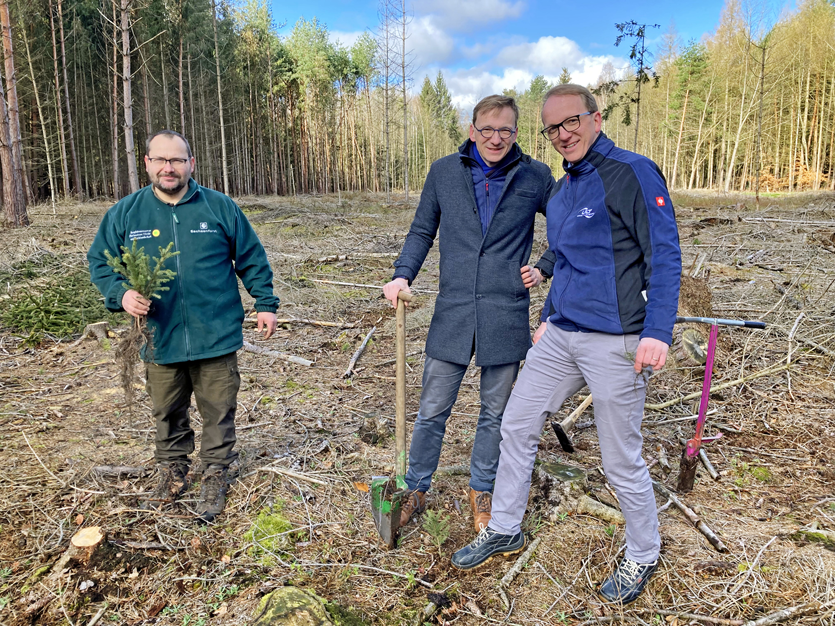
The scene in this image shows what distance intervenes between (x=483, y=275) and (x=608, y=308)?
737 millimetres

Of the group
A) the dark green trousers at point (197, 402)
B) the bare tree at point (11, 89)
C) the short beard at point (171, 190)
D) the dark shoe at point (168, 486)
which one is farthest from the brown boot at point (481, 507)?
the bare tree at point (11, 89)

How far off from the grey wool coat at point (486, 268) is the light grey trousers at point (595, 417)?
25 cm

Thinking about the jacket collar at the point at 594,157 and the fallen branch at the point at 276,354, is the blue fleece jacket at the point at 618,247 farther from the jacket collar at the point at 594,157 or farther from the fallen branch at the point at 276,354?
the fallen branch at the point at 276,354

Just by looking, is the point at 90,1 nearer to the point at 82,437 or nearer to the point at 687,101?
the point at 82,437

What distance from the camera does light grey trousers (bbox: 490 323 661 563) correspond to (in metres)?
2.14

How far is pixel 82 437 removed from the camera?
3.90 m

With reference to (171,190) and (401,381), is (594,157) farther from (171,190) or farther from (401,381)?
(171,190)

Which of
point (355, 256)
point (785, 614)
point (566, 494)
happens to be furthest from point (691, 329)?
point (355, 256)

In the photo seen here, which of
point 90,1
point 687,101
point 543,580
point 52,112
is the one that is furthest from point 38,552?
point 687,101

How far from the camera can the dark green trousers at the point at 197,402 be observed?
2.88 m

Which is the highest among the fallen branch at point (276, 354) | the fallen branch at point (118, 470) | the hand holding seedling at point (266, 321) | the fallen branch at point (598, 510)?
the hand holding seedling at point (266, 321)

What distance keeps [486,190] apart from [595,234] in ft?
2.40

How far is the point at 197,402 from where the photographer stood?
2.97 meters

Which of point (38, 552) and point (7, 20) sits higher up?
point (7, 20)
